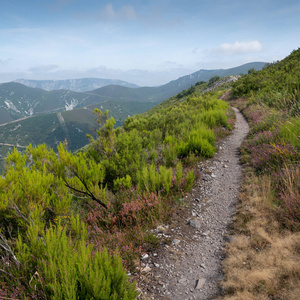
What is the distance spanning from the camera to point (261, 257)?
255 centimetres

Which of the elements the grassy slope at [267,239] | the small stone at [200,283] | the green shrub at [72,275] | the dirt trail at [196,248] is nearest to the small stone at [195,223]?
the dirt trail at [196,248]

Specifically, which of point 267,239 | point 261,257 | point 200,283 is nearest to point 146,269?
point 200,283

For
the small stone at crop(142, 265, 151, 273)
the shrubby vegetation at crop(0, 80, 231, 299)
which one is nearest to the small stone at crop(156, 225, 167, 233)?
the shrubby vegetation at crop(0, 80, 231, 299)

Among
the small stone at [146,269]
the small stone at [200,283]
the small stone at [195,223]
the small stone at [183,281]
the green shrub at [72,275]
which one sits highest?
the green shrub at [72,275]

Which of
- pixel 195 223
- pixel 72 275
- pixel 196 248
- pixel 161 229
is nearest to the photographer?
pixel 72 275

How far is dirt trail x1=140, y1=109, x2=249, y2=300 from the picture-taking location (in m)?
2.52

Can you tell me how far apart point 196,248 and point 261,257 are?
1.01 m

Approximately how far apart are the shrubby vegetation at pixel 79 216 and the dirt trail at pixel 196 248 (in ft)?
0.95

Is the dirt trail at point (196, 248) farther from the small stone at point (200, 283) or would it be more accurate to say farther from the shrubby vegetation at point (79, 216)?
the shrubby vegetation at point (79, 216)

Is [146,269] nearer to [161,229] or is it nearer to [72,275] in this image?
[161,229]

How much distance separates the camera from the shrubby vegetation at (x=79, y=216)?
1.81 meters

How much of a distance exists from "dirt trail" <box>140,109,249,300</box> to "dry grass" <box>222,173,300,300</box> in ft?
0.77

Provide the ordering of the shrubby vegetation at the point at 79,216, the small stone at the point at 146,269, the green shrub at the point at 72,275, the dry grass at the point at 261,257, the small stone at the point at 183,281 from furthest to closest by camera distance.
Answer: the small stone at the point at 146,269 → the small stone at the point at 183,281 → the dry grass at the point at 261,257 → the shrubby vegetation at the point at 79,216 → the green shrub at the point at 72,275

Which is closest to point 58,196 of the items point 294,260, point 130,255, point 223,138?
point 130,255
